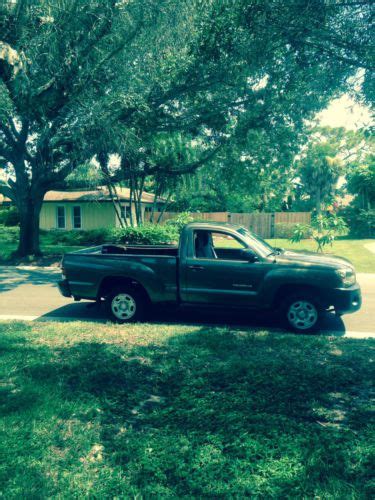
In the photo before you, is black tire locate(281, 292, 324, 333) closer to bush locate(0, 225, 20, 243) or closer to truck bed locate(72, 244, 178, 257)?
truck bed locate(72, 244, 178, 257)

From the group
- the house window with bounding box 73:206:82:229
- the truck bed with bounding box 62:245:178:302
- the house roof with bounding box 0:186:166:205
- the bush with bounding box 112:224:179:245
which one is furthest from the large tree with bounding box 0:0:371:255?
the house window with bounding box 73:206:82:229

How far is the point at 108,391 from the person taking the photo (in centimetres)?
459

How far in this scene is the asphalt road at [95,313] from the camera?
25.7 feet

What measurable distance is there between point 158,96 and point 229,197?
29.8 meters

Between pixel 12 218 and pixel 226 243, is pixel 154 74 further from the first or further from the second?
pixel 12 218

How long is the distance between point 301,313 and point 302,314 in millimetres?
23

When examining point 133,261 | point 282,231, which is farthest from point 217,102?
point 282,231

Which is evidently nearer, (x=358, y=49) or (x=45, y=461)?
(x=45, y=461)

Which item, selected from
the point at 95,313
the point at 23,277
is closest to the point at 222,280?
the point at 95,313

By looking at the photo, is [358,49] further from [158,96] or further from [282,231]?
[282,231]

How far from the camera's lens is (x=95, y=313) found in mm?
8641

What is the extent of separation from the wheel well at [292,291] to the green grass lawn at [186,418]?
928 millimetres

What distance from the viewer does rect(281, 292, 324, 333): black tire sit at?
7.04 meters

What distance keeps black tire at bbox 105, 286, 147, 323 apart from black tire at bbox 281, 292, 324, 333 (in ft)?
8.37
